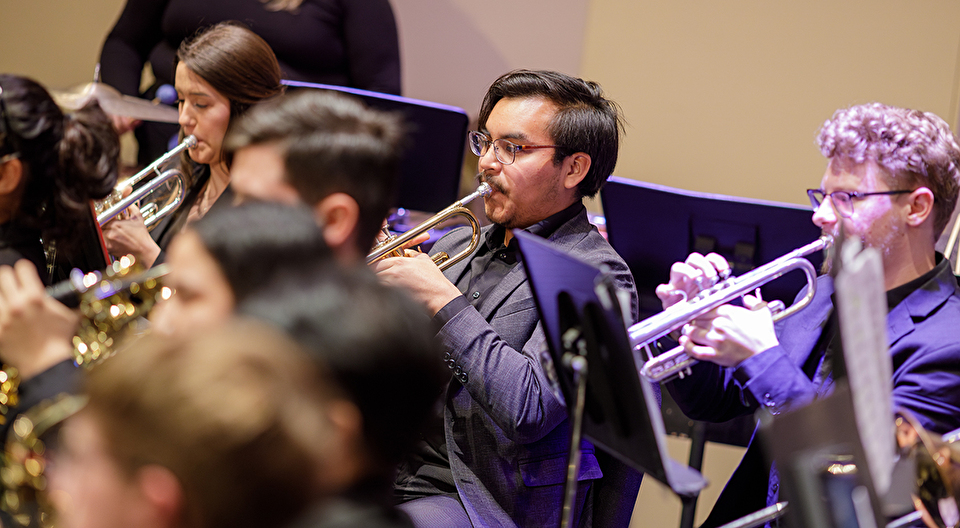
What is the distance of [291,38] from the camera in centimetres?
327

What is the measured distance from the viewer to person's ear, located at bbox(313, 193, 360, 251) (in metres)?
1.41

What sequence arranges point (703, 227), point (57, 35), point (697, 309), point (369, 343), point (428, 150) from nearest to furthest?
point (369, 343) → point (697, 309) → point (703, 227) → point (428, 150) → point (57, 35)

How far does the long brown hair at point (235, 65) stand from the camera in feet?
8.57

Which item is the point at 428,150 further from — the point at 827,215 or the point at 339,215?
the point at 339,215

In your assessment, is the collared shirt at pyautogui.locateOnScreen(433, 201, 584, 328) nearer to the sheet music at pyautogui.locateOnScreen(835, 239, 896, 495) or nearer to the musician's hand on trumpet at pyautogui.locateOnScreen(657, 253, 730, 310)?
the musician's hand on trumpet at pyautogui.locateOnScreen(657, 253, 730, 310)

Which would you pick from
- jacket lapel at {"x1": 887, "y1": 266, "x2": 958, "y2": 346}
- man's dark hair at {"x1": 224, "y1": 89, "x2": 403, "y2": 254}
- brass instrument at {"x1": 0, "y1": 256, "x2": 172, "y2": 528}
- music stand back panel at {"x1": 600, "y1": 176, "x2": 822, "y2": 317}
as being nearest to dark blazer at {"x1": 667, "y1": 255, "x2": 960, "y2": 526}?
jacket lapel at {"x1": 887, "y1": 266, "x2": 958, "y2": 346}

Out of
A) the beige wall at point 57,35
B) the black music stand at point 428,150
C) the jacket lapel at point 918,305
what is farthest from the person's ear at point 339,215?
the beige wall at point 57,35

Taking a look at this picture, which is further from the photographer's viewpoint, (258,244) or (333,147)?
(333,147)

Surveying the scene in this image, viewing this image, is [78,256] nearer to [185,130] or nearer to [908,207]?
[185,130]

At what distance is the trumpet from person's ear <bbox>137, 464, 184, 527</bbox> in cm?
192

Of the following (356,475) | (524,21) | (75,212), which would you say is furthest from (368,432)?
(524,21)

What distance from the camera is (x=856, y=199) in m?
2.01

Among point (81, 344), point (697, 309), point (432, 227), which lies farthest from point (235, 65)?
point (697, 309)

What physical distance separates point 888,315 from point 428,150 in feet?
4.89
